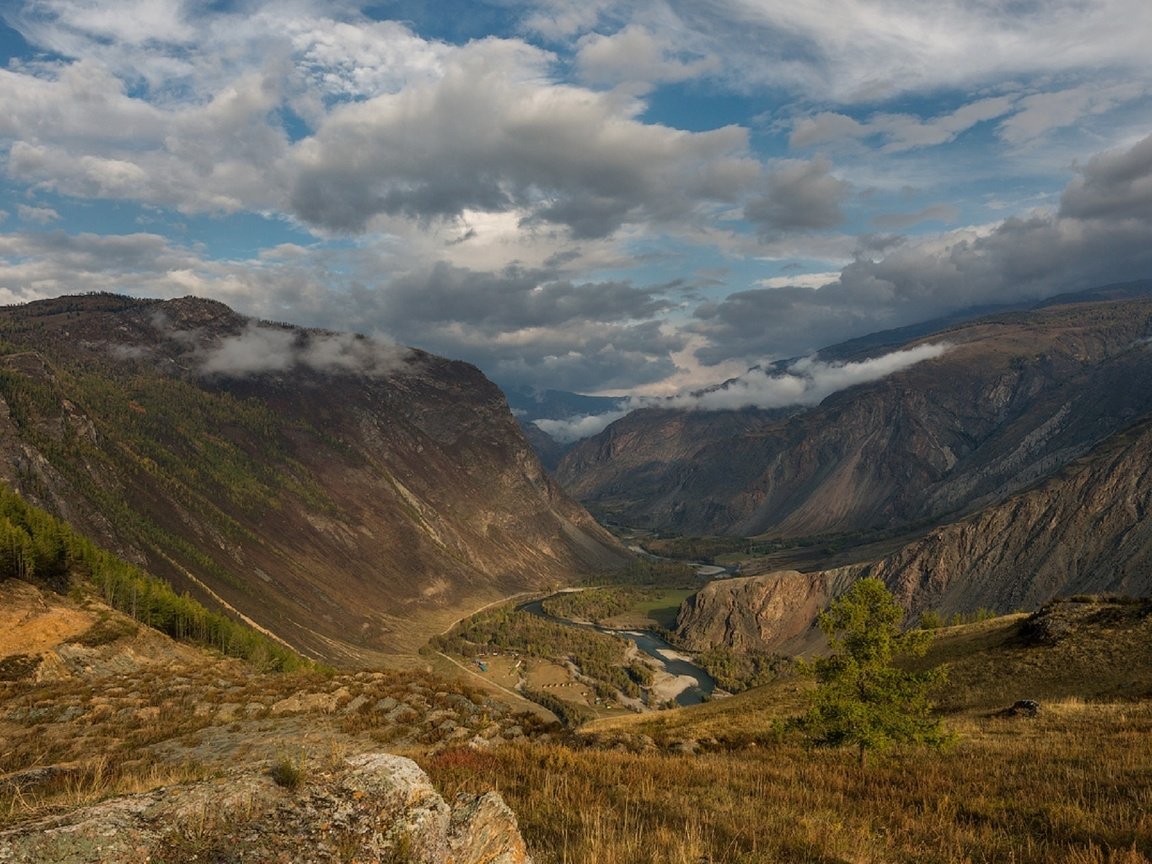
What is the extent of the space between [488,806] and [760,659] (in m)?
209

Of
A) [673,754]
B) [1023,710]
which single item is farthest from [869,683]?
[1023,710]

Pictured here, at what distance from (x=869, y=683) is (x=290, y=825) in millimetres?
A: 19207

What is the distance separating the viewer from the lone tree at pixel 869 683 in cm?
1828

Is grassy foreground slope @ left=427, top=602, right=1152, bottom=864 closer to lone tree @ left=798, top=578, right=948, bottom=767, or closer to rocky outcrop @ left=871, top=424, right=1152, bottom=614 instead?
lone tree @ left=798, top=578, right=948, bottom=767

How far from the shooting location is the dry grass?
8.48 metres

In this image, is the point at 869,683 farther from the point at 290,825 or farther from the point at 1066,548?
the point at 1066,548

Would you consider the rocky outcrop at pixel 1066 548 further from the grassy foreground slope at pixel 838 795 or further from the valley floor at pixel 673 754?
the grassy foreground slope at pixel 838 795

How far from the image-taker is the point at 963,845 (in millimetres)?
9062

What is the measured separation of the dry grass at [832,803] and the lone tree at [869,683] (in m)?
0.85

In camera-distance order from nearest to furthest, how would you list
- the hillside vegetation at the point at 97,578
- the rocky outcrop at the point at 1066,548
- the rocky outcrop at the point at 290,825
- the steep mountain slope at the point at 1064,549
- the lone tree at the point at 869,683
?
1. the rocky outcrop at the point at 290,825
2. the lone tree at the point at 869,683
3. the hillside vegetation at the point at 97,578
4. the rocky outcrop at the point at 1066,548
5. the steep mountain slope at the point at 1064,549

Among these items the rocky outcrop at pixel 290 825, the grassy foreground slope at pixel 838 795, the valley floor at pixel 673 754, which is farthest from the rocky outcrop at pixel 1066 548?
the rocky outcrop at pixel 290 825

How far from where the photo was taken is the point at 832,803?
12.1m

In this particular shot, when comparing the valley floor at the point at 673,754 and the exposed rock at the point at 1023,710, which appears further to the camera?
the exposed rock at the point at 1023,710

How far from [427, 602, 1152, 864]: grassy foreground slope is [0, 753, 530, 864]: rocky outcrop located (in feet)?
5.60
